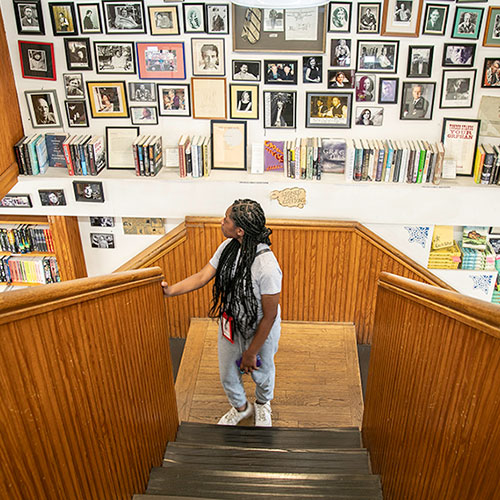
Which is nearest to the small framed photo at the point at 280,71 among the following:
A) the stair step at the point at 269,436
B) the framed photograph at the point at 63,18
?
the framed photograph at the point at 63,18

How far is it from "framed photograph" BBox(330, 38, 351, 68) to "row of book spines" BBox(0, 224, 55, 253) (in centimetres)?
312

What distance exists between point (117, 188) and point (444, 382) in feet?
11.2

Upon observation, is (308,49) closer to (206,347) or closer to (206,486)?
(206,347)

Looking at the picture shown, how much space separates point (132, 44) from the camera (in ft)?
13.8

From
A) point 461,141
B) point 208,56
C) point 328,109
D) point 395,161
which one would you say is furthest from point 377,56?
point 208,56

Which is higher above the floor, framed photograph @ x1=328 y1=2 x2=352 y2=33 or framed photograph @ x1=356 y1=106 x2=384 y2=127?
framed photograph @ x1=328 y1=2 x2=352 y2=33

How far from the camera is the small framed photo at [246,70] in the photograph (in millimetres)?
4176

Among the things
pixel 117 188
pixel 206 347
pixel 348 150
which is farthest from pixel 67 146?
pixel 348 150

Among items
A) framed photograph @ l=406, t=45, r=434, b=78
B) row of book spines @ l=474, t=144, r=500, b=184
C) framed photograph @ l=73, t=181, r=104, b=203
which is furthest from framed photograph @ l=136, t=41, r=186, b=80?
row of book spines @ l=474, t=144, r=500, b=184

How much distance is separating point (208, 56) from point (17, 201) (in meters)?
2.16

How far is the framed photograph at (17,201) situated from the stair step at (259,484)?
302 centimetres

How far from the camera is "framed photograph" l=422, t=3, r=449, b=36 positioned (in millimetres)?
3941

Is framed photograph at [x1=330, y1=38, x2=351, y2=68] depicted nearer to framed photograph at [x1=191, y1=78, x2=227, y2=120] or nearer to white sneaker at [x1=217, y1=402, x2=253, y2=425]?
framed photograph at [x1=191, y1=78, x2=227, y2=120]

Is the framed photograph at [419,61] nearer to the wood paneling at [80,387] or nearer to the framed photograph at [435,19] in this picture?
the framed photograph at [435,19]
